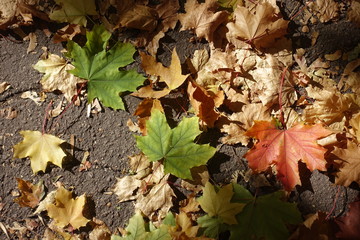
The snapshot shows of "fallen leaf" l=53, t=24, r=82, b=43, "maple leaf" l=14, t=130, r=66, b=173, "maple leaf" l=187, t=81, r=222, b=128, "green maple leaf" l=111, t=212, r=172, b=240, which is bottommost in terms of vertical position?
"green maple leaf" l=111, t=212, r=172, b=240

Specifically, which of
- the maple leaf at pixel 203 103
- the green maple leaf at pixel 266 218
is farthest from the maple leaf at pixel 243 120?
the green maple leaf at pixel 266 218

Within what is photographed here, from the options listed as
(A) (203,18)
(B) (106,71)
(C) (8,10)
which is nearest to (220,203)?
(B) (106,71)

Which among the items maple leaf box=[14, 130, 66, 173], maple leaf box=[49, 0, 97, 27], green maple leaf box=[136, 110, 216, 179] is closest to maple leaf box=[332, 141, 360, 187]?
green maple leaf box=[136, 110, 216, 179]

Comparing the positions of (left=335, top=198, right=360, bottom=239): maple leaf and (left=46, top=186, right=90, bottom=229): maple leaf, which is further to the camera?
(left=46, top=186, right=90, bottom=229): maple leaf

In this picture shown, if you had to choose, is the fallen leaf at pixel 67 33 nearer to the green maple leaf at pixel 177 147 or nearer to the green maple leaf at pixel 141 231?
the green maple leaf at pixel 177 147

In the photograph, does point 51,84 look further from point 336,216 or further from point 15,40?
point 336,216

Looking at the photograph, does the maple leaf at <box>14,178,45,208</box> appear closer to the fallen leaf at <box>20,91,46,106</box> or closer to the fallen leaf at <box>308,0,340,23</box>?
the fallen leaf at <box>20,91,46,106</box>

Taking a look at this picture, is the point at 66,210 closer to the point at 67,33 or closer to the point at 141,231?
the point at 141,231
